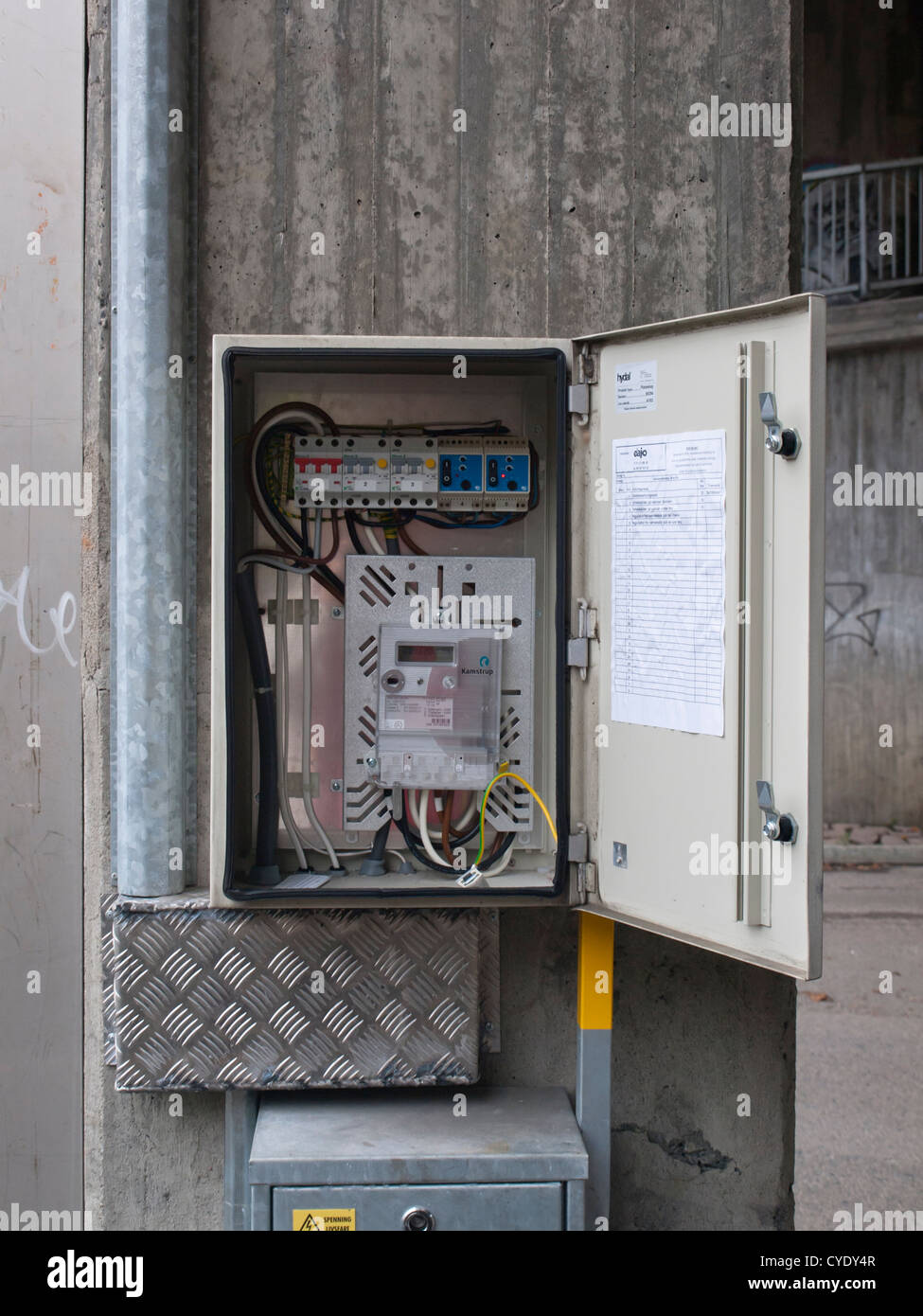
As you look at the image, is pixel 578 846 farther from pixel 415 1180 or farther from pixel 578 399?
pixel 578 399

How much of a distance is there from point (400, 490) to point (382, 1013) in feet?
3.76

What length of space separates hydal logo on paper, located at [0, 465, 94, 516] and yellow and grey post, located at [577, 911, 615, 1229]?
5.01ft

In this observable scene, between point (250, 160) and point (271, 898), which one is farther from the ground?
point (250, 160)

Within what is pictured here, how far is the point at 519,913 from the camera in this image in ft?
8.22

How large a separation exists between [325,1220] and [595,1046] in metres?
0.68

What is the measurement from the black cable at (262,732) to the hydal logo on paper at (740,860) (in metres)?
0.90

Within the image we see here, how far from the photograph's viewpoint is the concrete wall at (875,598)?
804cm

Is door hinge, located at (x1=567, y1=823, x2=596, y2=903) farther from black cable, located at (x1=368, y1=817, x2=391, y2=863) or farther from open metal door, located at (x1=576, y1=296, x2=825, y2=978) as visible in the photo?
black cable, located at (x1=368, y1=817, x2=391, y2=863)

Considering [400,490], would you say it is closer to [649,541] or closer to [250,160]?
[649,541]

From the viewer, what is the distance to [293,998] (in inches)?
92.8

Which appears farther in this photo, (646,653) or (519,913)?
(519,913)

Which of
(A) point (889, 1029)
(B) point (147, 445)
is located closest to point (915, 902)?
(A) point (889, 1029)

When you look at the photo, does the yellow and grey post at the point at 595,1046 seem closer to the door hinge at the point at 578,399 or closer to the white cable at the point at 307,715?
the white cable at the point at 307,715

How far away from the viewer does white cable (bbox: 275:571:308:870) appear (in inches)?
94.0
